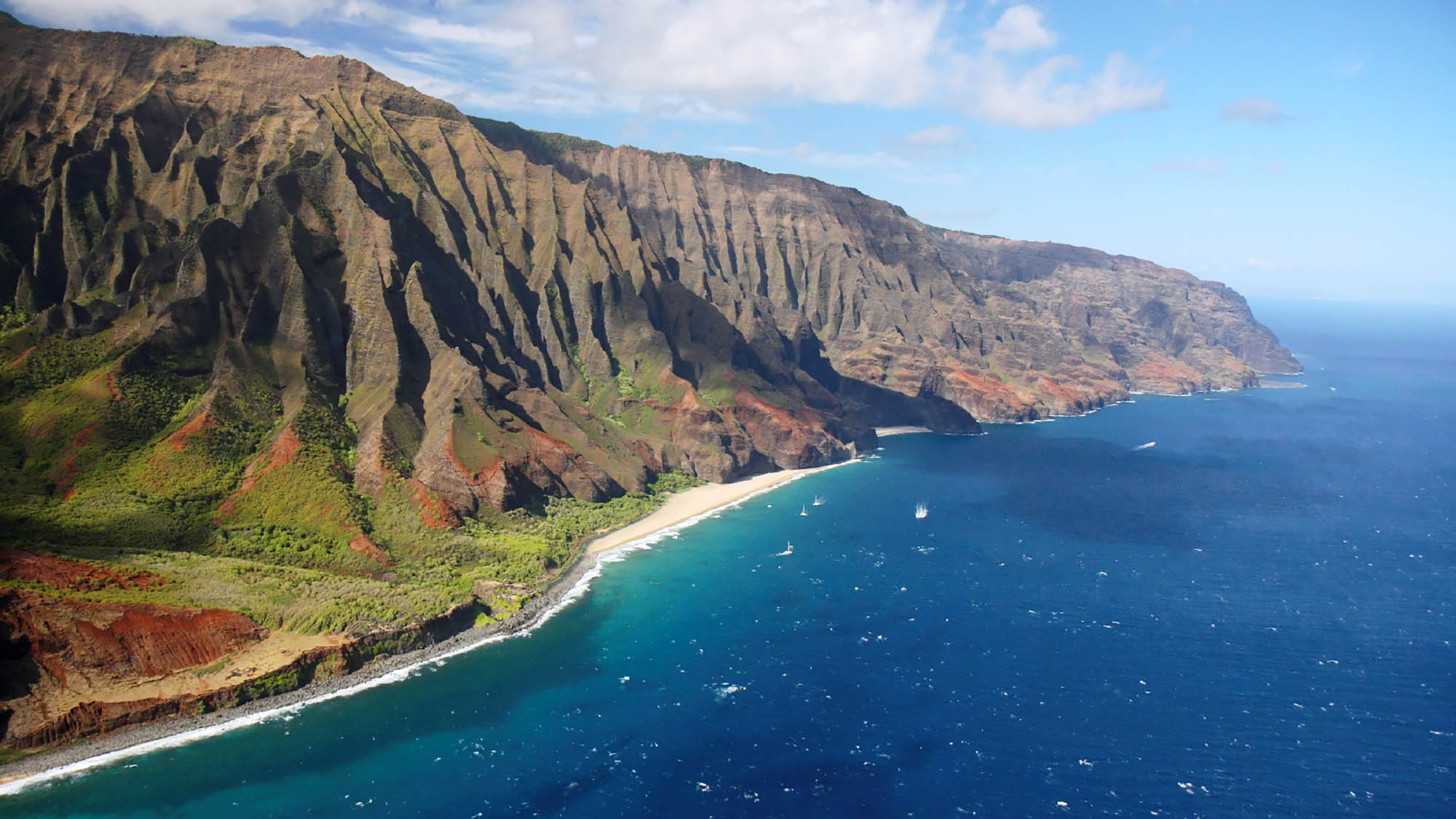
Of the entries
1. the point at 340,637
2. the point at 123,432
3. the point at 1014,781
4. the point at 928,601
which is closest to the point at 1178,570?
the point at 928,601

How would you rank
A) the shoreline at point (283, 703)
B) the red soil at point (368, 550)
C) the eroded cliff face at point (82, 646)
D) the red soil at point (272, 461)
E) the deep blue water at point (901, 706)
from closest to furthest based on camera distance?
the deep blue water at point (901, 706)
the shoreline at point (283, 703)
the eroded cliff face at point (82, 646)
the red soil at point (368, 550)
the red soil at point (272, 461)

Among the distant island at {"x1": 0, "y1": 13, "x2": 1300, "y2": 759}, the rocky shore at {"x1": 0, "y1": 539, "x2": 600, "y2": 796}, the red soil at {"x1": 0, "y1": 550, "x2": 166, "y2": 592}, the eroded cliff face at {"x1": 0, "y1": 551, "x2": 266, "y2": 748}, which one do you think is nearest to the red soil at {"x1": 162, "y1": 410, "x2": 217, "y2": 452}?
the distant island at {"x1": 0, "y1": 13, "x2": 1300, "y2": 759}

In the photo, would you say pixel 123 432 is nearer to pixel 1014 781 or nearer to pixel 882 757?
pixel 882 757

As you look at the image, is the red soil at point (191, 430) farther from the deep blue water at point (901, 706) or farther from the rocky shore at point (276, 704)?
the deep blue water at point (901, 706)

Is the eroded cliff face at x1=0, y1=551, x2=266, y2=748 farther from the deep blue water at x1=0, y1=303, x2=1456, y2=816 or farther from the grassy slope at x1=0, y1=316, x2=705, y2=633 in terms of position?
the deep blue water at x1=0, y1=303, x2=1456, y2=816

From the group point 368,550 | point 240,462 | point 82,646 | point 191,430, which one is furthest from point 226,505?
point 82,646

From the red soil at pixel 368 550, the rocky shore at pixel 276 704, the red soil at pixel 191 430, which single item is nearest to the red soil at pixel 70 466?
the red soil at pixel 191 430
